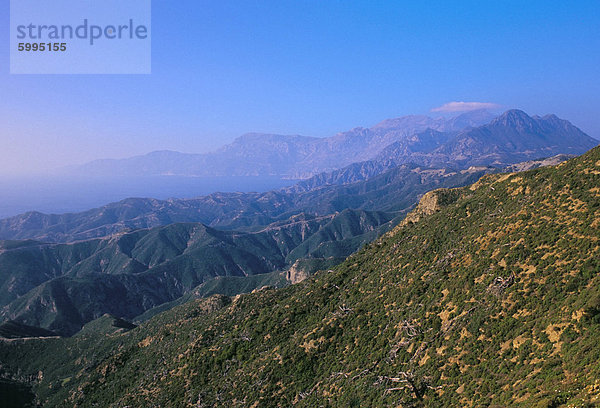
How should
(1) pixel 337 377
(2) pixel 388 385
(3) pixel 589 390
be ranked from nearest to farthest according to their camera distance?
(3) pixel 589 390 → (2) pixel 388 385 → (1) pixel 337 377

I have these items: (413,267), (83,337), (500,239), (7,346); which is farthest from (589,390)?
(7,346)

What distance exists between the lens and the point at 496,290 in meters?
39.4

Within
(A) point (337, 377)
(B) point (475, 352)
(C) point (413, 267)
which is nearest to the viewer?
(B) point (475, 352)

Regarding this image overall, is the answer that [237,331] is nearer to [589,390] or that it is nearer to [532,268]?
[532,268]

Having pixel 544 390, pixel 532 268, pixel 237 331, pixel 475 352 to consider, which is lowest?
pixel 237 331

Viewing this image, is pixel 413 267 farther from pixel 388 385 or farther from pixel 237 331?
pixel 237 331

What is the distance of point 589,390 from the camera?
20.9 meters

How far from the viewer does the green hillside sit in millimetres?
29844

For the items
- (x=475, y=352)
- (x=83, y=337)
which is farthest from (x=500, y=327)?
(x=83, y=337)

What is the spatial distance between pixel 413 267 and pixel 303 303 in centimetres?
2522

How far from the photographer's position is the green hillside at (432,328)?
29.8 meters

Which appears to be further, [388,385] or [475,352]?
[388,385]

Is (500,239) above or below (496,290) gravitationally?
above

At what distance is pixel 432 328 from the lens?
41719 mm
